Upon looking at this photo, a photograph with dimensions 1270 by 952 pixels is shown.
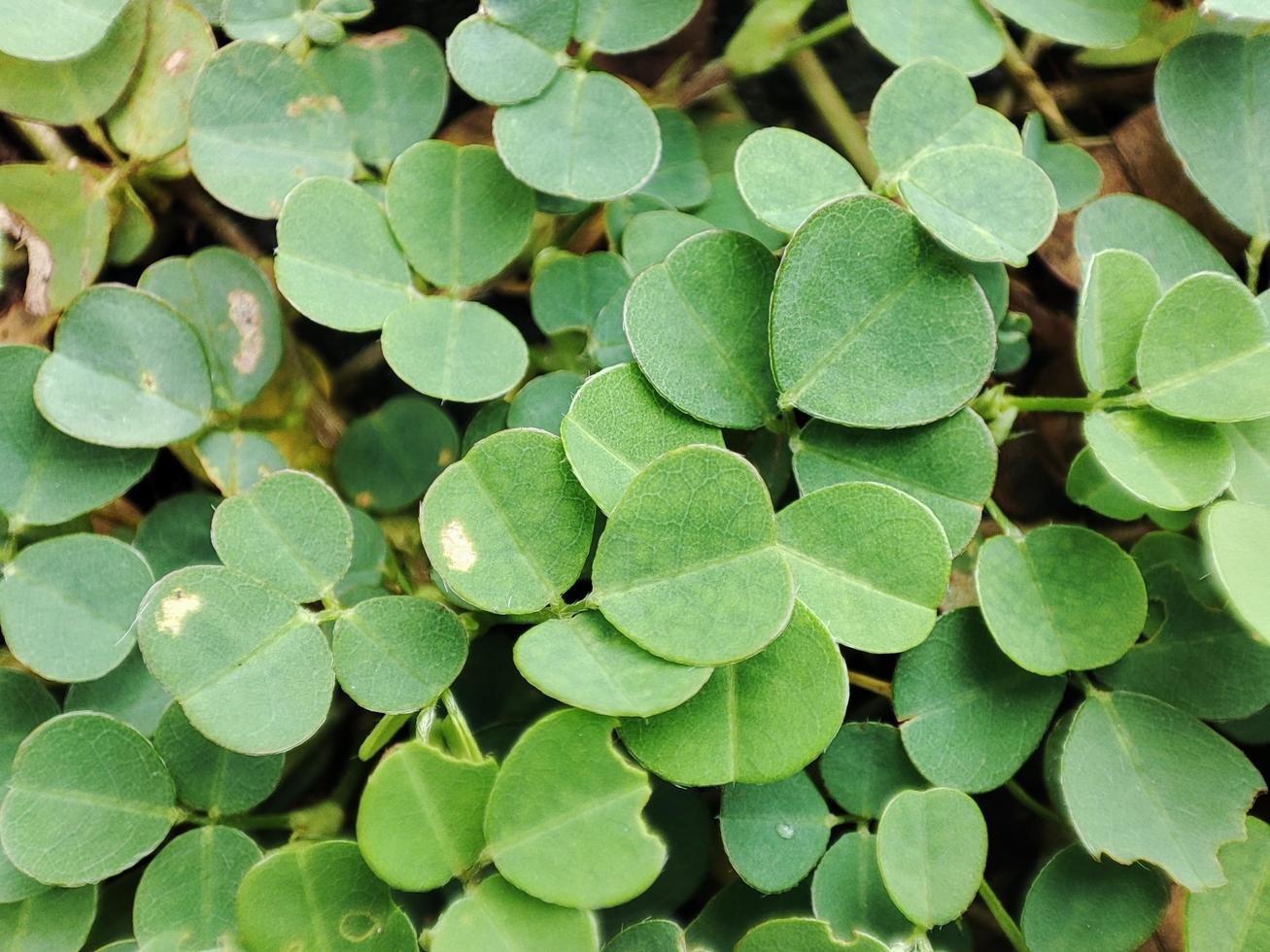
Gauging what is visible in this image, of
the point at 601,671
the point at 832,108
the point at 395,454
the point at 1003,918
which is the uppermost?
the point at 832,108

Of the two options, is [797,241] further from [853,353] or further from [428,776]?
[428,776]

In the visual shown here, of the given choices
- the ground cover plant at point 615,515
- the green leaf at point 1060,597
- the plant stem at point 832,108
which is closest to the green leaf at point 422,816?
the ground cover plant at point 615,515

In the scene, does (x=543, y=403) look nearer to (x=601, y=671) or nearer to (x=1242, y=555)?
(x=601, y=671)

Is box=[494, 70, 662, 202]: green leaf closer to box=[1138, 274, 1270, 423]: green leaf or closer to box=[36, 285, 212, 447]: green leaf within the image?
box=[36, 285, 212, 447]: green leaf

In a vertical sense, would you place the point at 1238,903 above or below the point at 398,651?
below

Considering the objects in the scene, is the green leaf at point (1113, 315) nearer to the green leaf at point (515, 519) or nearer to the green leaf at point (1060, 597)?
the green leaf at point (1060, 597)

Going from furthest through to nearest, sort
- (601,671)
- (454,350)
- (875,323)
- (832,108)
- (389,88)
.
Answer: (832,108) → (389,88) → (454,350) → (875,323) → (601,671)

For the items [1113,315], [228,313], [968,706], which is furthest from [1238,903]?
[228,313]

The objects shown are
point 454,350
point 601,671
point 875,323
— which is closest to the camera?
point 601,671
